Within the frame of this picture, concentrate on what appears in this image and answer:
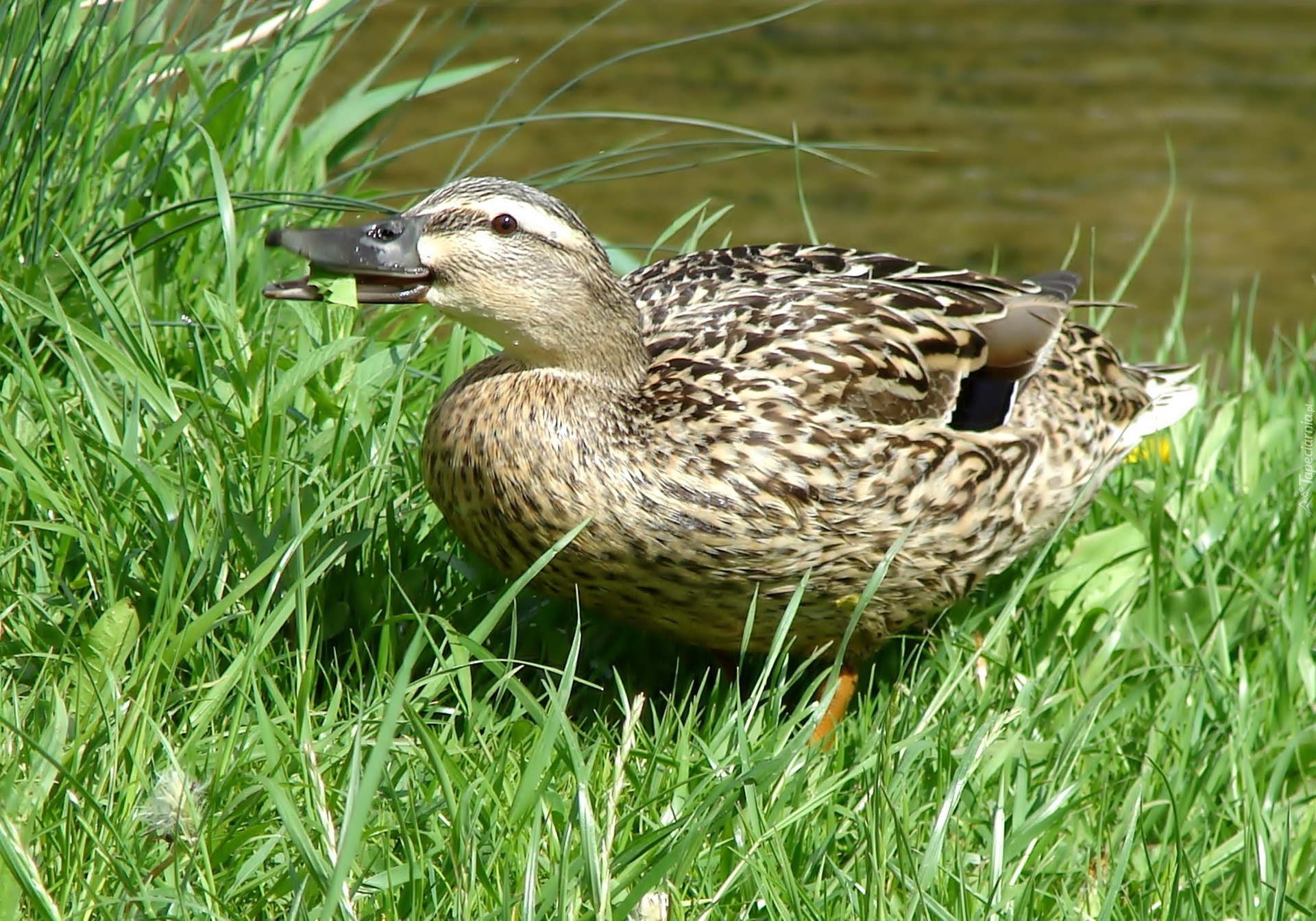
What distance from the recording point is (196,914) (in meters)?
2.45

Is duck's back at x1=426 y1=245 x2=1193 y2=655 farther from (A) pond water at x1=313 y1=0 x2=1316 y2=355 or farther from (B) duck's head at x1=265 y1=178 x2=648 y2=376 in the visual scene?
(A) pond water at x1=313 y1=0 x2=1316 y2=355

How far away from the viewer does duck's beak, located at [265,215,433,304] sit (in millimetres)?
3072

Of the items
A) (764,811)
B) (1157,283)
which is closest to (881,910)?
(764,811)

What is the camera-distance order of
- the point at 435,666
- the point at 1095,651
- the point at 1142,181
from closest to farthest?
the point at 435,666 < the point at 1095,651 < the point at 1142,181

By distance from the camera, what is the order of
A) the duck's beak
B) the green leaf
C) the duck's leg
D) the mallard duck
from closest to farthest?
1. the duck's beak
2. the mallard duck
3. the duck's leg
4. the green leaf

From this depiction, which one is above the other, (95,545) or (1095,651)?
(95,545)

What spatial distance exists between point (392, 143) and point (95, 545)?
4.69m

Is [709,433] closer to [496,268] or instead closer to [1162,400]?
[496,268]

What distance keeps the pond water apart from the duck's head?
11.4 ft

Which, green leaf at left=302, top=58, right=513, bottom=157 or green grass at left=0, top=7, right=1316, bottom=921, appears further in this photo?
green leaf at left=302, top=58, right=513, bottom=157

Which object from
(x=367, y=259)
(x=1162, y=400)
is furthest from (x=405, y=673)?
(x=1162, y=400)

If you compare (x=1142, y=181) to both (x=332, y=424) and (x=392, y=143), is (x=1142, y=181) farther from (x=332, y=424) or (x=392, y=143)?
(x=332, y=424)

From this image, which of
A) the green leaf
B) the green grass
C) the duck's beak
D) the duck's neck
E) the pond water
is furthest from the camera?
the pond water

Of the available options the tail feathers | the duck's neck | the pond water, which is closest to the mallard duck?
the duck's neck
